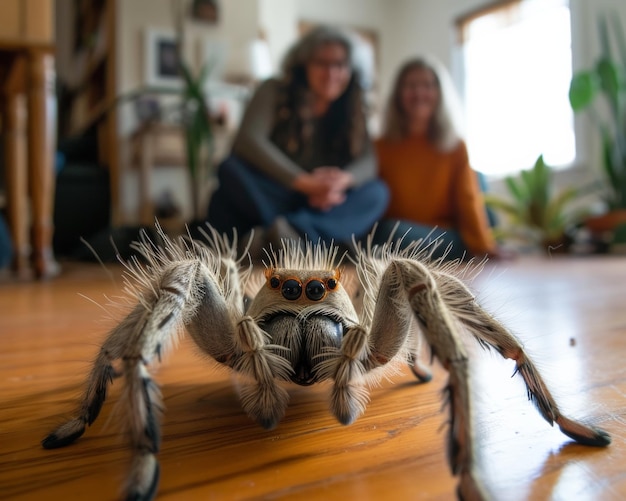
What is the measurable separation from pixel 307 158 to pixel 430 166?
0.73 m

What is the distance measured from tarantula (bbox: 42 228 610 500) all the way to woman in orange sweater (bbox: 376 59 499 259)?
2.54 metres

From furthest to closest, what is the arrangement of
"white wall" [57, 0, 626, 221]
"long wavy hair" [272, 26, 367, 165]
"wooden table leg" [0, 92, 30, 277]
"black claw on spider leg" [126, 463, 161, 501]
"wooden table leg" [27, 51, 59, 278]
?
"white wall" [57, 0, 626, 221], "long wavy hair" [272, 26, 367, 165], "wooden table leg" [0, 92, 30, 277], "wooden table leg" [27, 51, 59, 278], "black claw on spider leg" [126, 463, 161, 501]

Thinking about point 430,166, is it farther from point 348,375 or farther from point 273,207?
point 348,375

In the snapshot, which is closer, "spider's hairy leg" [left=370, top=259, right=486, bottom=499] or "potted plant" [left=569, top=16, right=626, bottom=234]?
"spider's hairy leg" [left=370, top=259, right=486, bottom=499]

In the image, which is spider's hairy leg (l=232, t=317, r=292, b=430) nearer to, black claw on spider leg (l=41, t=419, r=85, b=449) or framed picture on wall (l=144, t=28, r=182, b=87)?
black claw on spider leg (l=41, t=419, r=85, b=449)

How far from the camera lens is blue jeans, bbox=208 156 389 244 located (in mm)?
2896

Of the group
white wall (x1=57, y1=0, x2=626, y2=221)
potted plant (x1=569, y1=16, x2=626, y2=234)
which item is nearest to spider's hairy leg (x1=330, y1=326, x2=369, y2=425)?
potted plant (x1=569, y1=16, x2=626, y2=234)

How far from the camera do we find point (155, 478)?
0.45 m

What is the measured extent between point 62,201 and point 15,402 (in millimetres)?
3873

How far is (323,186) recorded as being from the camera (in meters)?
2.78

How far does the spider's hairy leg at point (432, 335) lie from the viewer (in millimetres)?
442

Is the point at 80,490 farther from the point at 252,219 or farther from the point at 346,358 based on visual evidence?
the point at 252,219

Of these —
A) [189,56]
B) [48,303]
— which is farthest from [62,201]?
[48,303]

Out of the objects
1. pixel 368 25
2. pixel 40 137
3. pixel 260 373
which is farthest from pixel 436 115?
pixel 368 25
